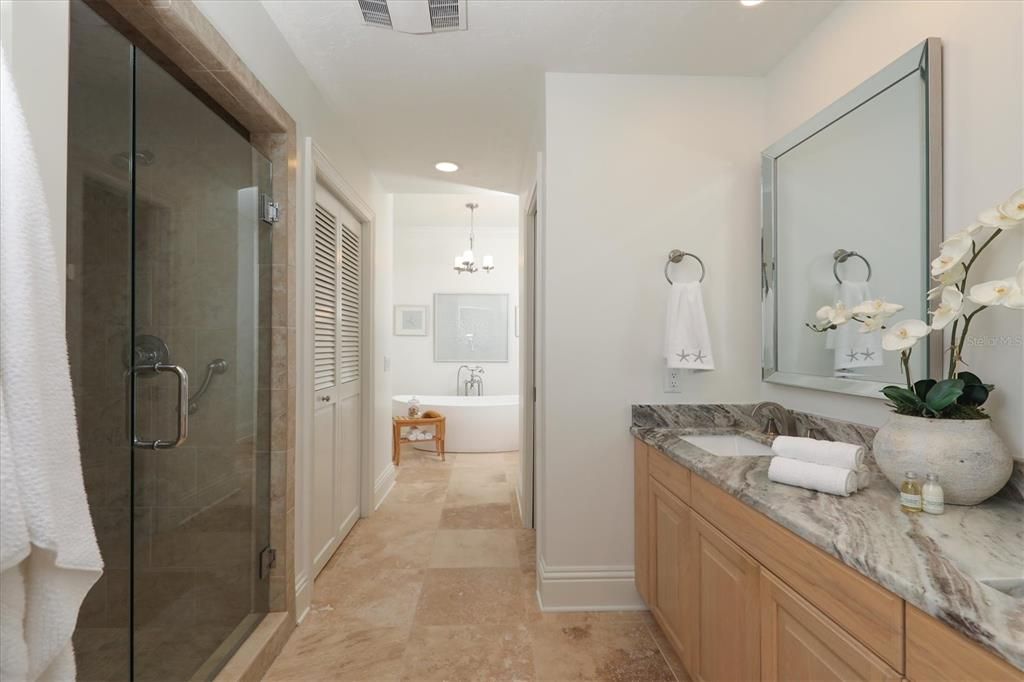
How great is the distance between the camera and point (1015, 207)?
1021mm

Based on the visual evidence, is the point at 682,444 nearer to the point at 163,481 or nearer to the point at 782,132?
the point at 782,132

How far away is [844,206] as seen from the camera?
1.67 metres

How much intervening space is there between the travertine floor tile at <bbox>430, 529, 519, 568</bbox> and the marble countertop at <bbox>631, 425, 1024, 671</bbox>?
1.60 m

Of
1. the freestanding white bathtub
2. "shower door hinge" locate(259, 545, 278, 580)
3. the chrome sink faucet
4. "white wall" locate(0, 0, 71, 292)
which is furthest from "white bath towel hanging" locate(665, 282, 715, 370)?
the freestanding white bathtub

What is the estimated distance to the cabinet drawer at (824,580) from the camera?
2.60ft

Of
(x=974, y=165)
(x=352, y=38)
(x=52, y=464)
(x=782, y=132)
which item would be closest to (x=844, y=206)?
(x=974, y=165)

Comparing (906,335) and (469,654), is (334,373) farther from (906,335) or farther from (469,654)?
(906,335)

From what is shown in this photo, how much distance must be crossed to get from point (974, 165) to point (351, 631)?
2.62m

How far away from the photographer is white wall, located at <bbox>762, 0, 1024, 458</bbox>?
3.77 feet

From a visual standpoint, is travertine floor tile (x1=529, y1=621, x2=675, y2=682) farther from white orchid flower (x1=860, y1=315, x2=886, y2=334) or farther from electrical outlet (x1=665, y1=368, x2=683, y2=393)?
white orchid flower (x1=860, y1=315, x2=886, y2=334)

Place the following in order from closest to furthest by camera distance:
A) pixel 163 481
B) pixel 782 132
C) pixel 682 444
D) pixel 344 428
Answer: pixel 163 481 → pixel 682 444 → pixel 782 132 → pixel 344 428

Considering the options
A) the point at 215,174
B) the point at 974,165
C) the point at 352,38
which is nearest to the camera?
the point at 974,165

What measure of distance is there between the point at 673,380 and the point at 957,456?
1.11m

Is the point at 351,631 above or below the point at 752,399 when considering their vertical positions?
below
